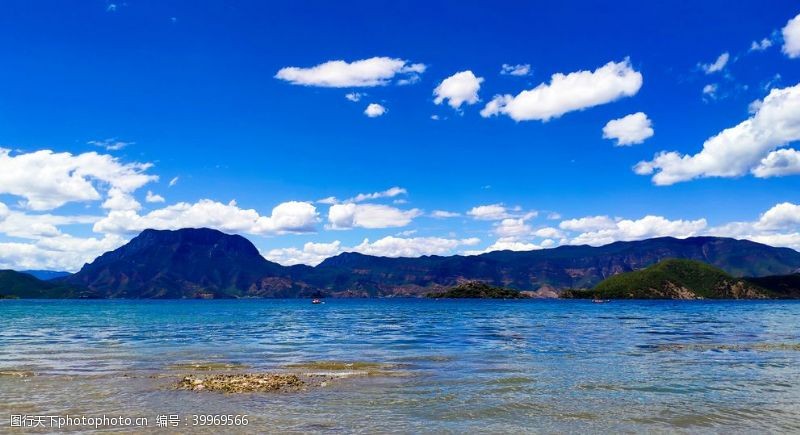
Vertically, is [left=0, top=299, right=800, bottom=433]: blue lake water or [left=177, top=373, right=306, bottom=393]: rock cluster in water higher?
[left=177, top=373, right=306, bottom=393]: rock cluster in water

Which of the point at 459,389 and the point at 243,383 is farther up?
the point at 243,383

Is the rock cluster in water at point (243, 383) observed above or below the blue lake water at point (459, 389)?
above

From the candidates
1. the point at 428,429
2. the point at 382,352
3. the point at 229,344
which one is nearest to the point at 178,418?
the point at 428,429

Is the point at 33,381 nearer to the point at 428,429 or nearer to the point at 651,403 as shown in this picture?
the point at 428,429

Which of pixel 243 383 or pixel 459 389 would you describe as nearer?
pixel 459 389

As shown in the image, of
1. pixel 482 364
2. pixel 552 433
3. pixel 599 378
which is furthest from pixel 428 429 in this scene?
pixel 482 364

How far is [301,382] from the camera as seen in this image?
104ft

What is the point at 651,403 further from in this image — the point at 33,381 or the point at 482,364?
the point at 33,381

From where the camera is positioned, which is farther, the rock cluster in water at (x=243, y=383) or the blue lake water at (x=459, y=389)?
the rock cluster in water at (x=243, y=383)

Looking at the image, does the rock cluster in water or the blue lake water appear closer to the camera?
the blue lake water

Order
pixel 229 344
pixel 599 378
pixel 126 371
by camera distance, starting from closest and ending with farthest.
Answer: pixel 599 378, pixel 126 371, pixel 229 344

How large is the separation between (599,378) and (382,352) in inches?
854

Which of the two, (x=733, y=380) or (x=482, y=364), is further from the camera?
(x=482, y=364)

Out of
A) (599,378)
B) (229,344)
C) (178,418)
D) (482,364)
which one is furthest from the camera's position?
(229,344)
